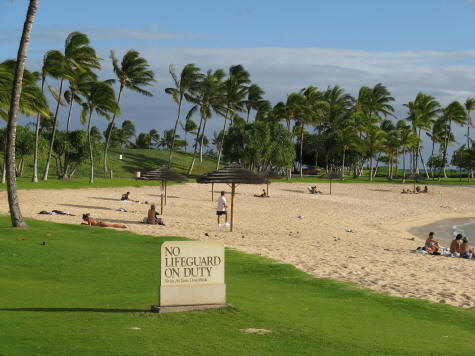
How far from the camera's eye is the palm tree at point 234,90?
6322cm

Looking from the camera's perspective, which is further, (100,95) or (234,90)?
(234,90)

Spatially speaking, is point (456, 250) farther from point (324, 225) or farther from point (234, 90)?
point (234, 90)

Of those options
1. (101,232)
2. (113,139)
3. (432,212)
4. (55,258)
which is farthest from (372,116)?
(55,258)

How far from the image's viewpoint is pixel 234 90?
6322cm

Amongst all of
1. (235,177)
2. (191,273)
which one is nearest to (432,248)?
(235,177)

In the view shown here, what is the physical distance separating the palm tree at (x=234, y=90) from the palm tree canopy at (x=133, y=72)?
12.4m

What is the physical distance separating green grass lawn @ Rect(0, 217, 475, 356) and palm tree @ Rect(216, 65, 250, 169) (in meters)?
50.2

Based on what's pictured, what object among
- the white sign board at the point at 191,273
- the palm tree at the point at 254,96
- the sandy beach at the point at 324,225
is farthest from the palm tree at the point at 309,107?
the white sign board at the point at 191,273

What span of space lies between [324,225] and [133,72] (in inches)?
1119

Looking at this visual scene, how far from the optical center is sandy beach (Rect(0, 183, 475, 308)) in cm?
1357

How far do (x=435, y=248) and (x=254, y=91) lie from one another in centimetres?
5169

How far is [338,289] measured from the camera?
37.0 ft

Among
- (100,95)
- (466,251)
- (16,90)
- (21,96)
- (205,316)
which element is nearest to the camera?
(205,316)

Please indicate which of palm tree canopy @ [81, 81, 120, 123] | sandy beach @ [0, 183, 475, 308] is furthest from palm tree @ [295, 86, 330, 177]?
palm tree canopy @ [81, 81, 120, 123]
